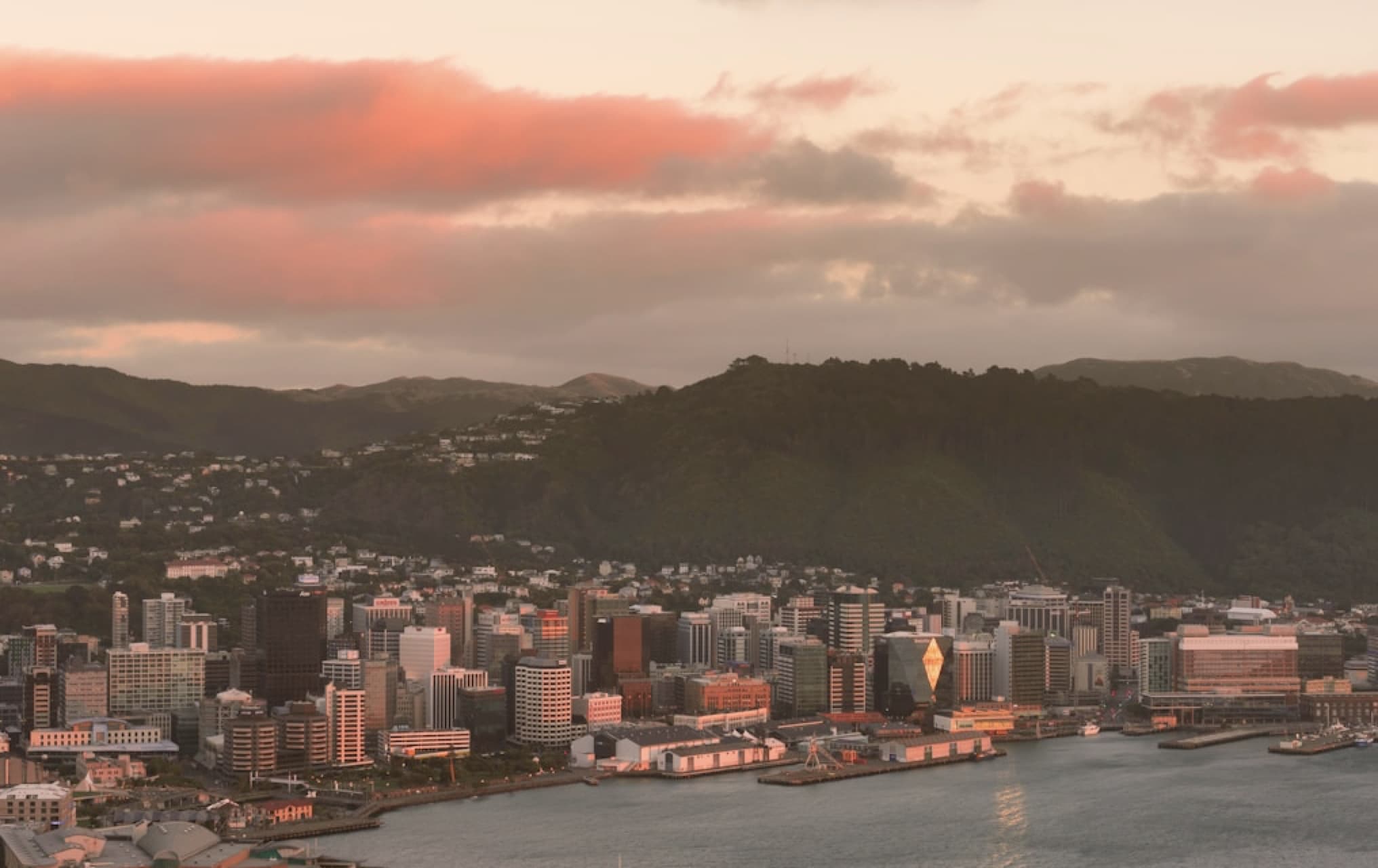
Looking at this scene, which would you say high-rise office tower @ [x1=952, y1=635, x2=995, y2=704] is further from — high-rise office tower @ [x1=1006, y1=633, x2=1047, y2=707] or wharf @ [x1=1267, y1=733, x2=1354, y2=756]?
wharf @ [x1=1267, y1=733, x2=1354, y2=756]

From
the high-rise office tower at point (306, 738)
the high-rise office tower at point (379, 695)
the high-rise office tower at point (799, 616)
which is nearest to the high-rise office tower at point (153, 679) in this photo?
the high-rise office tower at point (379, 695)

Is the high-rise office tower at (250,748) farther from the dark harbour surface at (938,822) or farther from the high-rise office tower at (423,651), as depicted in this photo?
the high-rise office tower at (423,651)

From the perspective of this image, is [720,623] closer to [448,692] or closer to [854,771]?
[448,692]

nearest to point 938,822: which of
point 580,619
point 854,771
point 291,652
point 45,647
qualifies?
point 854,771

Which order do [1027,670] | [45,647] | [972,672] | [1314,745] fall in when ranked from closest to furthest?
1. [1314,745]
2. [45,647]
3. [1027,670]
4. [972,672]

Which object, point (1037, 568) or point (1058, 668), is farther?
point (1037, 568)

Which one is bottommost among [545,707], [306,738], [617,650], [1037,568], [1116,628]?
[306,738]

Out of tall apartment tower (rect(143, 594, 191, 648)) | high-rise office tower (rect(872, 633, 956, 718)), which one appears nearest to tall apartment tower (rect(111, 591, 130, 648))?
tall apartment tower (rect(143, 594, 191, 648))
